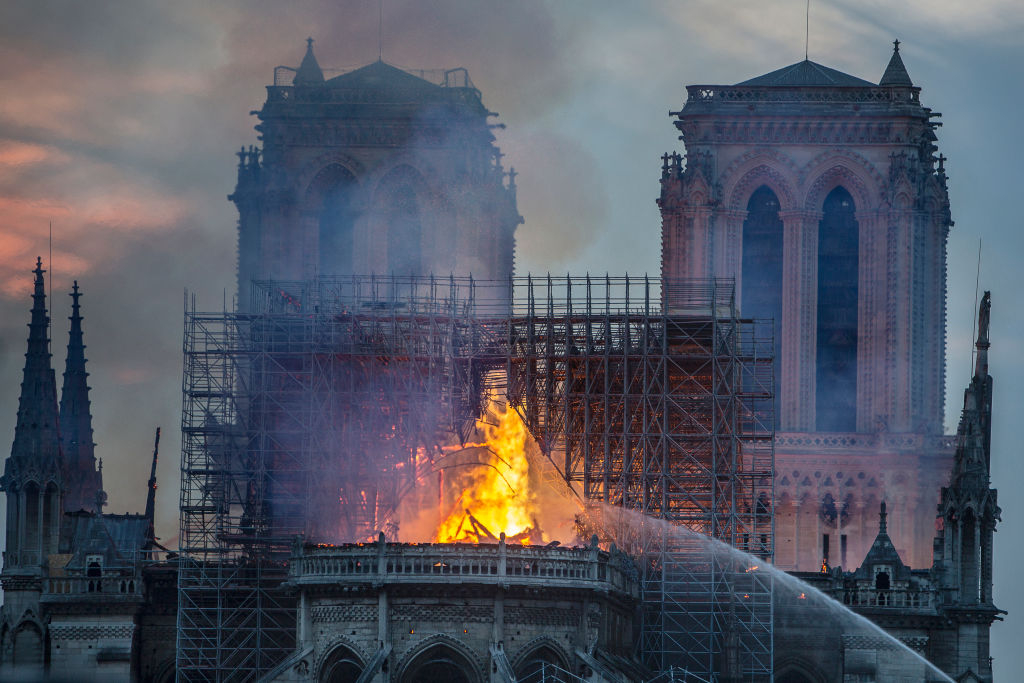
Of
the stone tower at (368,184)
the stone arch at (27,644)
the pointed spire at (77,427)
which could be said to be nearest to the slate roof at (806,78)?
the stone tower at (368,184)

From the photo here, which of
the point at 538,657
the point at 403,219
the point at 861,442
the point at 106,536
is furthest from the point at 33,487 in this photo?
the point at 861,442

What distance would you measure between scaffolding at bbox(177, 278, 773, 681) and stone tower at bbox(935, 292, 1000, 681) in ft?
24.0

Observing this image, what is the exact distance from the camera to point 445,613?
8962cm

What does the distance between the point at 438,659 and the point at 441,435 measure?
58.0ft

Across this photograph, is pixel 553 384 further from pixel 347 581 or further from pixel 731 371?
pixel 347 581

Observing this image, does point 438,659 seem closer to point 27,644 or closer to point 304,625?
point 304,625

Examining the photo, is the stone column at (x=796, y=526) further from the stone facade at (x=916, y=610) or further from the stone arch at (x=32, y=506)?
the stone arch at (x=32, y=506)

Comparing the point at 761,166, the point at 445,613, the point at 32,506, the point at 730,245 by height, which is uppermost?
the point at 761,166

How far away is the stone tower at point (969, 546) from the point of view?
106 m

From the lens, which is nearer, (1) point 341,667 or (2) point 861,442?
(1) point 341,667

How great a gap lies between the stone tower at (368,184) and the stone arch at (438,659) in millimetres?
37079

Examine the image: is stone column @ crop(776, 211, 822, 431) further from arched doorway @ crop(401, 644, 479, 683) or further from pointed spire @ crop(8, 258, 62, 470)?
arched doorway @ crop(401, 644, 479, 683)

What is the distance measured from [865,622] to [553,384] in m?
15.1

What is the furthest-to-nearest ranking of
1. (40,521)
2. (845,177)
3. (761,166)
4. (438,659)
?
(845,177) → (761,166) → (40,521) → (438,659)
